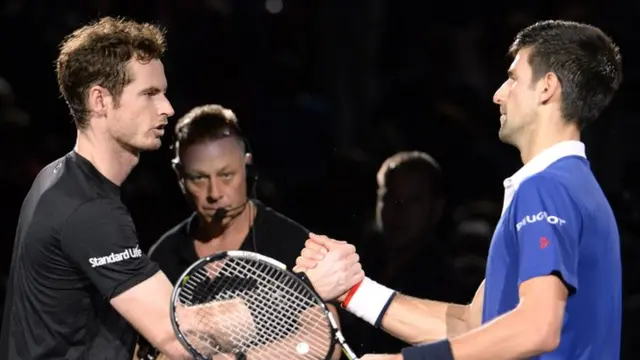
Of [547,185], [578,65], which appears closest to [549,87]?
[578,65]

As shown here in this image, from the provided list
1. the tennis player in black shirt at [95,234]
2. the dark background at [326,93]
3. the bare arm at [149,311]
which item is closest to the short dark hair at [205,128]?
the dark background at [326,93]

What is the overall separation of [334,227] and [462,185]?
2.38ft

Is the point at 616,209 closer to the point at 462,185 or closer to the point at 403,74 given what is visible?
the point at 462,185

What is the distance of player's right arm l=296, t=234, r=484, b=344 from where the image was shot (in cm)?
368

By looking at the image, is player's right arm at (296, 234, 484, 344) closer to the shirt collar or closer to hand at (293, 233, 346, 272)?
hand at (293, 233, 346, 272)

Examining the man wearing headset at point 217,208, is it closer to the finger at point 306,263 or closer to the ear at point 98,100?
the finger at point 306,263

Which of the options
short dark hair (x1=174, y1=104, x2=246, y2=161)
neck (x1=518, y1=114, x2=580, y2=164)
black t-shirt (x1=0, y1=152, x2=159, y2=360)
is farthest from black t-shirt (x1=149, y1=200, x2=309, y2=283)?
neck (x1=518, y1=114, x2=580, y2=164)

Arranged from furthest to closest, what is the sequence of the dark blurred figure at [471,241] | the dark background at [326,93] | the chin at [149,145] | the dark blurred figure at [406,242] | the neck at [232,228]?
the dark background at [326,93], the dark blurred figure at [471,241], the dark blurred figure at [406,242], the neck at [232,228], the chin at [149,145]

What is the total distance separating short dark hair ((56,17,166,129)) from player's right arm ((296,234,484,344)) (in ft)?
2.56

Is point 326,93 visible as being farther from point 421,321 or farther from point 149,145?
point 421,321

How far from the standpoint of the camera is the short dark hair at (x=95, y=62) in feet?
12.2

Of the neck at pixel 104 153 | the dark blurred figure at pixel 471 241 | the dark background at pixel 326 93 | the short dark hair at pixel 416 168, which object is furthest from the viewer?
the dark background at pixel 326 93

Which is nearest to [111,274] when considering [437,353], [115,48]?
[115,48]

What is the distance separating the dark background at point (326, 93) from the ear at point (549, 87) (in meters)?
2.63
